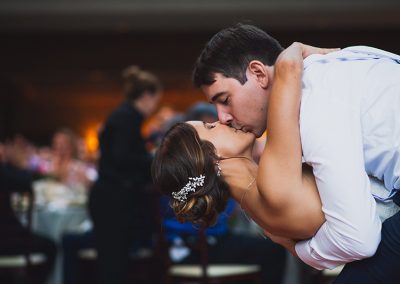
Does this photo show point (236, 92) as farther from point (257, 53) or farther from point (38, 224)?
point (38, 224)

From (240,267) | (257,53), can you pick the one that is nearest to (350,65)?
(257,53)

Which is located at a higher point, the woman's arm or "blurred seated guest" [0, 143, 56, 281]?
the woman's arm

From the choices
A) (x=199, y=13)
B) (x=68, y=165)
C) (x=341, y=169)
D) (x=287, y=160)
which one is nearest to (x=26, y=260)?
(x=68, y=165)

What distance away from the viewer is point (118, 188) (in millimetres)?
4047

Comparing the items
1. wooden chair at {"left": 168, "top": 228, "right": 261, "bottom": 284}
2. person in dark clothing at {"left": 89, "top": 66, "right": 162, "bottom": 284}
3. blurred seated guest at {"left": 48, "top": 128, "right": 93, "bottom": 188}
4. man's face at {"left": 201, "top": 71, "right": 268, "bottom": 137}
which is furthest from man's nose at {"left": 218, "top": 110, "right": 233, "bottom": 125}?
→ blurred seated guest at {"left": 48, "top": 128, "right": 93, "bottom": 188}

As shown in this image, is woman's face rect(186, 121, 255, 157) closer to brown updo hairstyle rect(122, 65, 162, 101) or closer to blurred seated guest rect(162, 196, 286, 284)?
blurred seated guest rect(162, 196, 286, 284)

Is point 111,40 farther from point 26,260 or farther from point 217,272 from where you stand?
point 217,272

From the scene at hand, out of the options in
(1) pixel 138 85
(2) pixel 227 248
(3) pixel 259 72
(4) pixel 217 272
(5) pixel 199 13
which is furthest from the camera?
(5) pixel 199 13

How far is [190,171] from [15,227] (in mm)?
2735

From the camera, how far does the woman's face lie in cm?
197

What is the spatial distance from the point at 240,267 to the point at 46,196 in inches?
72.1

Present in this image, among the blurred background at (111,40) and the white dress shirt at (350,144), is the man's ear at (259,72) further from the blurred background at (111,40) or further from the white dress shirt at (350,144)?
the blurred background at (111,40)

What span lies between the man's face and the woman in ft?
0.39

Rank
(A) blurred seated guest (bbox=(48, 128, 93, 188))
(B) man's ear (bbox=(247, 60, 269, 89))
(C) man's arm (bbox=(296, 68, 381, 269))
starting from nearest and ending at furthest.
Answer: (C) man's arm (bbox=(296, 68, 381, 269)), (B) man's ear (bbox=(247, 60, 269, 89)), (A) blurred seated guest (bbox=(48, 128, 93, 188))
